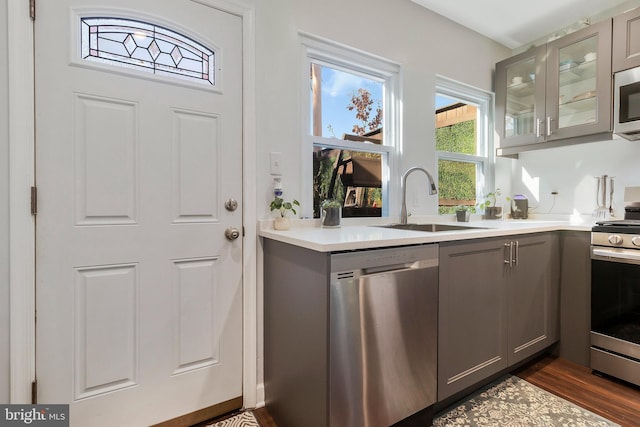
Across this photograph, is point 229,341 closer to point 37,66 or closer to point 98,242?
point 98,242

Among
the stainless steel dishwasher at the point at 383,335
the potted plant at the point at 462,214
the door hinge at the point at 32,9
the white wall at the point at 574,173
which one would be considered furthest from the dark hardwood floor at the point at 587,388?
the door hinge at the point at 32,9

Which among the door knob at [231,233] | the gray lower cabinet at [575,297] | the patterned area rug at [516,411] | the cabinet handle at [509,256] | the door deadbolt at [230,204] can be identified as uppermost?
the door deadbolt at [230,204]

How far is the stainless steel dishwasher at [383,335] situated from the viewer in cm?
115

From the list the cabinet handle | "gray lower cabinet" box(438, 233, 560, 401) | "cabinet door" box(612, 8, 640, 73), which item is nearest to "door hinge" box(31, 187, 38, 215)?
"gray lower cabinet" box(438, 233, 560, 401)

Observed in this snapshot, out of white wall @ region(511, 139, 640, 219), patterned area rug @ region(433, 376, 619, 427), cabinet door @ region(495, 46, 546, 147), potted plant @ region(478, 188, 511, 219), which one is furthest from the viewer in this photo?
potted plant @ region(478, 188, 511, 219)

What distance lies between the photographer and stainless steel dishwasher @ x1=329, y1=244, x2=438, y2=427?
1.15 meters

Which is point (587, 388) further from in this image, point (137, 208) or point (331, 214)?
point (137, 208)

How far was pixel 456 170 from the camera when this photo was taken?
271 centimetres

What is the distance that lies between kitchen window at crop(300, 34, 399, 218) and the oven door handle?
1299mm

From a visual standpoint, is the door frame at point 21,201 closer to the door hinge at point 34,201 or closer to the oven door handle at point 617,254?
the door hinge at point 34,201

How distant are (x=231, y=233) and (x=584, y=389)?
2.20m

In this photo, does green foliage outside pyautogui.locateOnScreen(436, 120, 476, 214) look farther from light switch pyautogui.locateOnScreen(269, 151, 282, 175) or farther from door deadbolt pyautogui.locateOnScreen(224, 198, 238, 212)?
door deadbolt pyautogui.locateOnScreen(224, 198, 238, 212)

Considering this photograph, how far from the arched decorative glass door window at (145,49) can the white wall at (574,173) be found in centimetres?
283

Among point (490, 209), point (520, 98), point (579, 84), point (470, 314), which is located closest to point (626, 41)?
point (579, 84)
